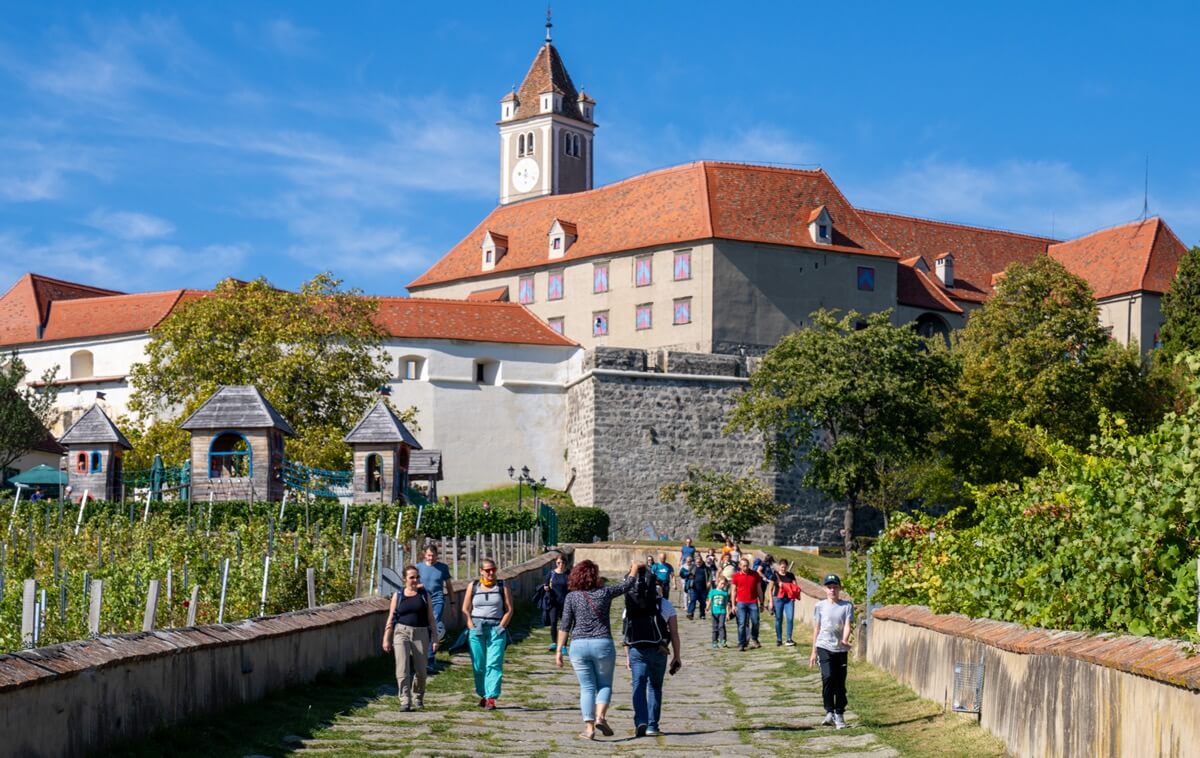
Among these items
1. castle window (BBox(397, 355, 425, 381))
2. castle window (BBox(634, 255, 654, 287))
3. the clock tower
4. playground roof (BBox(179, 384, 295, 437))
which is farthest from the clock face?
playground roof (BBox(179, 384, 295, 437))

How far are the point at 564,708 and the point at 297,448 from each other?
37533 millimetres

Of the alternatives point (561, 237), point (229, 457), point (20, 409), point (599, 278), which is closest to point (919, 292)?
point (599, 278)

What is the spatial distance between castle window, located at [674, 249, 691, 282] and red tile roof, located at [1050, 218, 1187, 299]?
63.8 feet

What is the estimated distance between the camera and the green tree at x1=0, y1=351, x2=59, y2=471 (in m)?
67.0

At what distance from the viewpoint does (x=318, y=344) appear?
56.8 m

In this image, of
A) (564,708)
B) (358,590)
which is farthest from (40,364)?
(564,708)

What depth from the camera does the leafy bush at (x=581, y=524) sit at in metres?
60.6

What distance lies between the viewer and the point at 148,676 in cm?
1132

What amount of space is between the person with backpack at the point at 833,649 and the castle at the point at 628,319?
4766 centimetres

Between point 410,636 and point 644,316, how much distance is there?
54.6 meters

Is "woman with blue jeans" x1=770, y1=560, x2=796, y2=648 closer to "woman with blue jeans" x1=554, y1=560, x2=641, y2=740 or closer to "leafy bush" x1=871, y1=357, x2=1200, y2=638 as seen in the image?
"leafy bush" x1=871, y1=357, x2=1200, y2=638

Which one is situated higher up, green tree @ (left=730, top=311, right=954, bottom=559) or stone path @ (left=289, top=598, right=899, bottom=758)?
green tree @ (left=730, top=311, right=954, bottom=559)

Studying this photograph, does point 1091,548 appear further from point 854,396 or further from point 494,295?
point 494,295

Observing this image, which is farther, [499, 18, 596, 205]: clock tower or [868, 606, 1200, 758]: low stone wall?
[499, 18, 596, 205]: clock tower
